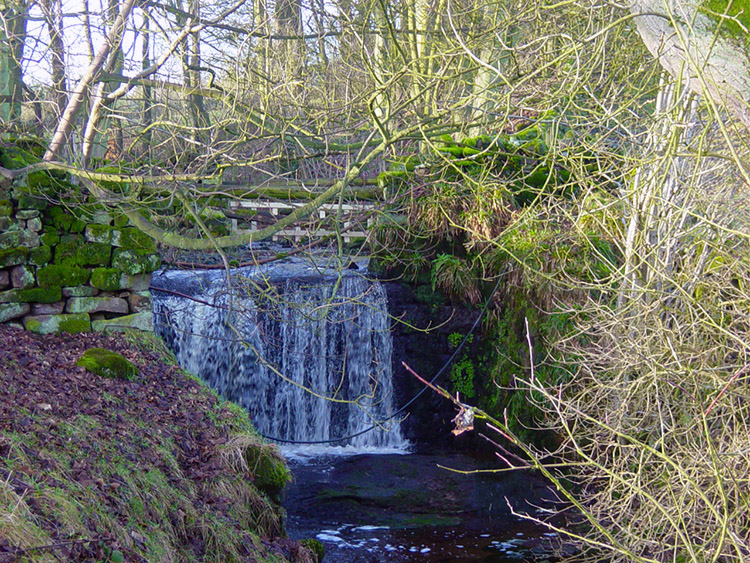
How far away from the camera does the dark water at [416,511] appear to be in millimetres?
6070

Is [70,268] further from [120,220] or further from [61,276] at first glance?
[120,220]

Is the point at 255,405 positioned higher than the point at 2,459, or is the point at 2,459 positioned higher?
the point at 2,459

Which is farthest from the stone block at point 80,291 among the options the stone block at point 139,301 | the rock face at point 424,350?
the rock face at point 424,350

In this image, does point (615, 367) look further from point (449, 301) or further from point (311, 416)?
point (311, 416)

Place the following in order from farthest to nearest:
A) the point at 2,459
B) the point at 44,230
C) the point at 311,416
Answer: the point at 311,416, the point at 44,230, the point at 2,459

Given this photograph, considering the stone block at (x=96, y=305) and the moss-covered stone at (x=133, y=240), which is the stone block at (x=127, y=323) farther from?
the moss-covered stone at (x=133, y=240)

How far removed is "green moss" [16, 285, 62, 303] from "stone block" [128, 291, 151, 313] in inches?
28.5

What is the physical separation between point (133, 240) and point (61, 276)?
78cm

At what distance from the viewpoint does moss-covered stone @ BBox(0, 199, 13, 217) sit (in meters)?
6.55

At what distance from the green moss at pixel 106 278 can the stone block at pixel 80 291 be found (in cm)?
8

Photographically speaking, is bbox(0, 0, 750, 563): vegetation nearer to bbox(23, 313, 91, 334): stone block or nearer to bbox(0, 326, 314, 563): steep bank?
bbox(0, 326, 314, 563): steep bank

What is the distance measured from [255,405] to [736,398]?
5.91 m

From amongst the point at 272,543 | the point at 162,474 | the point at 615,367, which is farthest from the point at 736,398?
the point at 162,474

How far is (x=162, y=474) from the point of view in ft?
15.3
